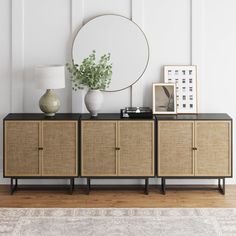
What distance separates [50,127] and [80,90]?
21.5 inches

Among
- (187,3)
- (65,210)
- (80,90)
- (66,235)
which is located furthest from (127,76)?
(66,235)

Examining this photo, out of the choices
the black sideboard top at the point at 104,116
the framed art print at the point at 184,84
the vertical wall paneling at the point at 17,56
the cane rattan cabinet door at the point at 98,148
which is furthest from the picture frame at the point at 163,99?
the vertical wall paneling at the point at 17,56

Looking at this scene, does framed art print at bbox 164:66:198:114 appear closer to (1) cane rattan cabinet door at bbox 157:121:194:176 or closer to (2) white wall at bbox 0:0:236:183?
(2) white wall at bbox 0:0:236:183

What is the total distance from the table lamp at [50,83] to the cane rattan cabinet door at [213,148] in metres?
1.34

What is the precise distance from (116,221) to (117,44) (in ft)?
6.19

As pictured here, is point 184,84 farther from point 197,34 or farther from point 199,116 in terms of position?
point 197,34

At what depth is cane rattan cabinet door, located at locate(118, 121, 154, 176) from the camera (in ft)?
21.6

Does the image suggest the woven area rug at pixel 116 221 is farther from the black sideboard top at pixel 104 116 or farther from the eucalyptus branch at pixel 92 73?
the eucalyptus branch at pixel 92 73

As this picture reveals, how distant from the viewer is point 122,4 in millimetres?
A: 6852

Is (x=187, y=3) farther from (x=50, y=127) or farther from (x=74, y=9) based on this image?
(x=50, y=127)

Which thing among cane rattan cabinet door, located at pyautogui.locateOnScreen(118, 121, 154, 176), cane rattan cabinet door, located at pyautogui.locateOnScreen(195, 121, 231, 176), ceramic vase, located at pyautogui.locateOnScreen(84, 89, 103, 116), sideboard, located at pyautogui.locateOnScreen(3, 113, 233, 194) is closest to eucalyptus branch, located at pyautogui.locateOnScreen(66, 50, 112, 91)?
ceramic vase, located at pyautogui.locateOnScreen(84, 89, 103, 116)

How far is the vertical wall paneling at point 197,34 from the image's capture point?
6.82m

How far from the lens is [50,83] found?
21.4ft

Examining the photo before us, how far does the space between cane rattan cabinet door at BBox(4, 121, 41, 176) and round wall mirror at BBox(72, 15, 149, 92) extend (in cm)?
83
